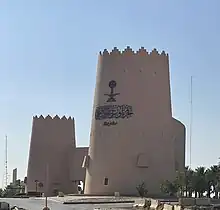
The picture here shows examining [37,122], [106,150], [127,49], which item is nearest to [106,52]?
[127,49]

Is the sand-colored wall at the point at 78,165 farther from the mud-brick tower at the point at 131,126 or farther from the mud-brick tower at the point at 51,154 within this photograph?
the mud-brick tower at the point at 131,126

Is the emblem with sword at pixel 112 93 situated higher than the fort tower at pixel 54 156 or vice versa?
the emblem with sword at pixel 112 93

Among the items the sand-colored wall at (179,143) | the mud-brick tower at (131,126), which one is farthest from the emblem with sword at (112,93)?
the sand-colored wall at (179,143)

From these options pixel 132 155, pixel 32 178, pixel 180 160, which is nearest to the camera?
pixel 132 155

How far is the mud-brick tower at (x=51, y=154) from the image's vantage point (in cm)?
7406

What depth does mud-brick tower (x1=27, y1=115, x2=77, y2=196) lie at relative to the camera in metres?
74.1

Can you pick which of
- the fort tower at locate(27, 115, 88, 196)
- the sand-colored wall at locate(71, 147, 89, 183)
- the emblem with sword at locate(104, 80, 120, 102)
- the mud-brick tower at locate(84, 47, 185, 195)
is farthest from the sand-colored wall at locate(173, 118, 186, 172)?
the fort tower at locate(27, 115, 88, 196)

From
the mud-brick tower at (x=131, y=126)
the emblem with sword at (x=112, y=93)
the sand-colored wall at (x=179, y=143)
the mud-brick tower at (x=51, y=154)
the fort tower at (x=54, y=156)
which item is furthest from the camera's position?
the mud-brick tower at (x=51, y=154)

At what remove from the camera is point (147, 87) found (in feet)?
199

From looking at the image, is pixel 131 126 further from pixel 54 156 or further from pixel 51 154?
Result: pixel 51 154

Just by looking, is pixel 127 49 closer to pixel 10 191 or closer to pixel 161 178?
pixel 161 178

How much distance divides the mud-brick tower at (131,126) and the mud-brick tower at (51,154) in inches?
523

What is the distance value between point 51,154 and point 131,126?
18404mm

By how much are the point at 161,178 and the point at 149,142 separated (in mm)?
3724
